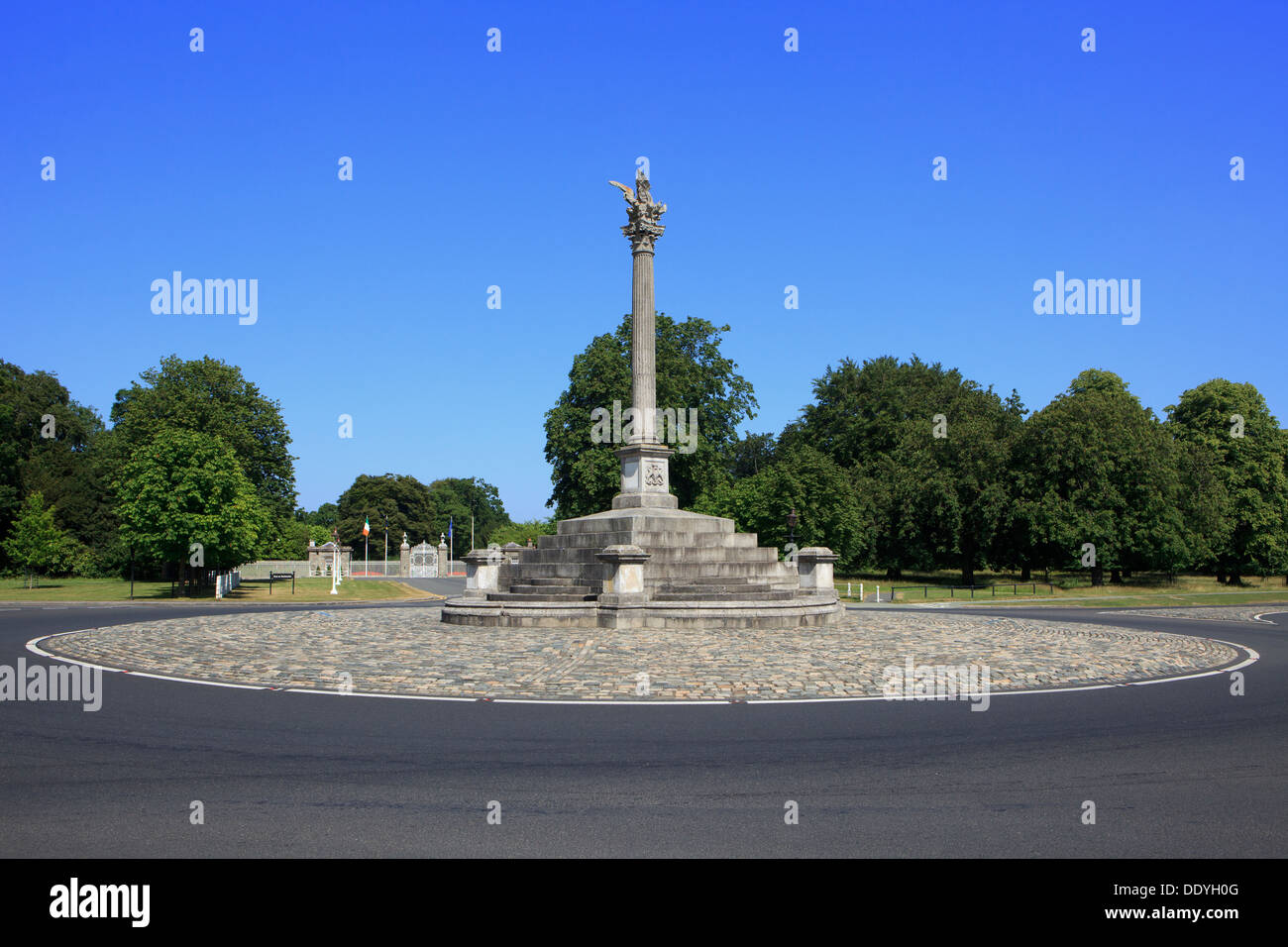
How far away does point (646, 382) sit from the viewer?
84.7 feet

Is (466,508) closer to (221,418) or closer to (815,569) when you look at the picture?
(221,418)

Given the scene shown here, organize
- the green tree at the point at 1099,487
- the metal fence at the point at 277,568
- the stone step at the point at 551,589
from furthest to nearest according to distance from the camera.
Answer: the metal fence at the point at 277,568 < the green tree at the point at 1099,487 < the stone step at the point at 551,589

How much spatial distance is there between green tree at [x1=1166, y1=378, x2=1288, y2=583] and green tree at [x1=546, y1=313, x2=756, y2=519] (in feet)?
98.1

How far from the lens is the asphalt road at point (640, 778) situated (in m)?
5.97

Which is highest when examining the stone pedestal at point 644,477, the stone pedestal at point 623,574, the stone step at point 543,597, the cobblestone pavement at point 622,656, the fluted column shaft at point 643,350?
the fluted column shaft at point 643,350

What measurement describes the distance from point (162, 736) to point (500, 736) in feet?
11.4

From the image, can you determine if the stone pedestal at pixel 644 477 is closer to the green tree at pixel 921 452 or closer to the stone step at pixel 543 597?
the stone step at pixel 543 597

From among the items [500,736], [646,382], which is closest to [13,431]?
[646,382]

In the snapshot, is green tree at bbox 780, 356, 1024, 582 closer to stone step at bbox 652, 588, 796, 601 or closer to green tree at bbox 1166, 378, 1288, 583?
green tree at bbox 1166, 378, 1288, 583

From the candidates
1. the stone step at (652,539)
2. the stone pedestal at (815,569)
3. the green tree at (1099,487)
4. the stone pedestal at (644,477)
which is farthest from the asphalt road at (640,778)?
the green tree at (1099,487)

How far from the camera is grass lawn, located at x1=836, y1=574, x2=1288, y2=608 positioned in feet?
142

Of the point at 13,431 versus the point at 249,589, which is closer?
the point at 249,589

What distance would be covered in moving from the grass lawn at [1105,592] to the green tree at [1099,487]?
2132mm
